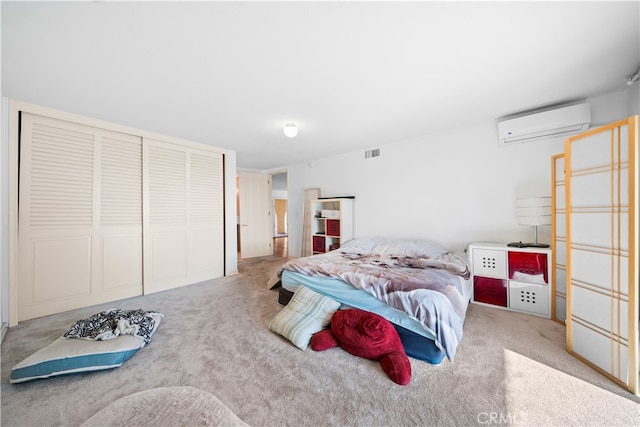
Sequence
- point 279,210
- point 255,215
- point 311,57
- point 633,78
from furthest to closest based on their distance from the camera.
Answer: point 279,210, point 255,215, point 633,78, point 311,57

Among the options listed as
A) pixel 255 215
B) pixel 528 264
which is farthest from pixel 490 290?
pixel 255 215

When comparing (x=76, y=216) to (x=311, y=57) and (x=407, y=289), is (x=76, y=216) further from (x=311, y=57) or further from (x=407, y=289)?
(x=407, y=289)

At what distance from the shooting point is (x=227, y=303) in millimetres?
2965

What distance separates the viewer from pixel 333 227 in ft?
15.0

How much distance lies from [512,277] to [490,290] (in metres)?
0.28

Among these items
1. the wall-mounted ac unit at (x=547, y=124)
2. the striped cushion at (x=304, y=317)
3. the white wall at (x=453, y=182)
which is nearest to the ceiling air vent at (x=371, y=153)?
the white wall at (x=453, y=182)

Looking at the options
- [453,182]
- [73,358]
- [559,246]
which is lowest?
[73,358]

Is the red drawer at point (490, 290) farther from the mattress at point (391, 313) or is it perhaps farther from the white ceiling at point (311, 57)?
the white ceiling at point (311, 57)

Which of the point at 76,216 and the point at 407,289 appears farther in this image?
the point at 76,216

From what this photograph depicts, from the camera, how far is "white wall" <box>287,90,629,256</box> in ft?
9.36

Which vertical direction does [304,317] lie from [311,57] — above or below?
below

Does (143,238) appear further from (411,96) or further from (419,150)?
(419,150)

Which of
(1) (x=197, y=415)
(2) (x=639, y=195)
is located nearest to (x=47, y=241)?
(1) (x=197, y=415)

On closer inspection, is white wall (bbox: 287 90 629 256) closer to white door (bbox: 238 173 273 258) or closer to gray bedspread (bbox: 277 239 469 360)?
gray bedspread (bbox: 277 239 469 360)
